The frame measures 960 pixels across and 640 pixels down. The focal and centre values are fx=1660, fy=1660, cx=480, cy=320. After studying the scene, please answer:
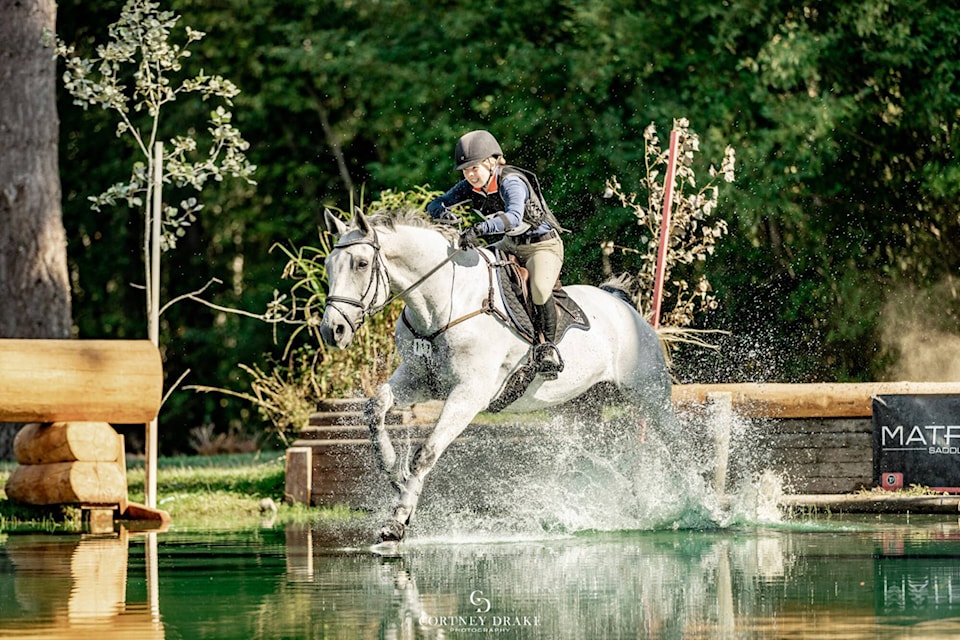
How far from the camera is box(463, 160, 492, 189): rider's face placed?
37.1ft

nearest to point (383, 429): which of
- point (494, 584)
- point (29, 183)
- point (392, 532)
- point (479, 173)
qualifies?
point (392, 532)

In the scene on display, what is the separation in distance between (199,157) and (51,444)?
630 inches

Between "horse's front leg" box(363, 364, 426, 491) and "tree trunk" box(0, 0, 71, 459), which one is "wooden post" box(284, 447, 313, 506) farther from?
"tree trunk" box(0, 0, 71, 459)

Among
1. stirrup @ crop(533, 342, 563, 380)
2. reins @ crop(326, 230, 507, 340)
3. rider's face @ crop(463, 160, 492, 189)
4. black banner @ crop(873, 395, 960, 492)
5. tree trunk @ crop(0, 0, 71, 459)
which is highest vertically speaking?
Result: tree trunk @ crop(0, 0, 71, 459)

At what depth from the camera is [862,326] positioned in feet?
70.3

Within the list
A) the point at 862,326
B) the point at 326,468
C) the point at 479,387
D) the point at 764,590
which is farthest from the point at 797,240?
the point at 764,590

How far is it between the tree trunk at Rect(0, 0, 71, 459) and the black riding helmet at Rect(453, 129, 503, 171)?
8.73m

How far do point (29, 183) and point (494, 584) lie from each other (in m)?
12.1

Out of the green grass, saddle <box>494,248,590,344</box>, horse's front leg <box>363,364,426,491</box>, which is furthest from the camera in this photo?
the green grass

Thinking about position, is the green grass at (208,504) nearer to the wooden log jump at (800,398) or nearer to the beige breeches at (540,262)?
the beige breeches at (540,262)

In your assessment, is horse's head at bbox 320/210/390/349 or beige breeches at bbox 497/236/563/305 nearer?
horse's head at bbox 320/210/390/349

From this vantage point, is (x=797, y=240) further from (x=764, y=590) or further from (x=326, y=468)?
(x=764, y=590)

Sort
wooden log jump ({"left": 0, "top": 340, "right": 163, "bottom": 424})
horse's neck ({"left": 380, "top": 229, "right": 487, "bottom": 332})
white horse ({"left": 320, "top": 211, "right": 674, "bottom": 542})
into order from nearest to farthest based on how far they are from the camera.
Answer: white horse ({"left": 320, "top": 211, "right": 674, "bottom": 542}) < horse's neck ({"left": 380, "top": 229, "right": 487, "bottom": 332}) < wooden log jump ({"left": 0, "top": 340, "right": 163, "bottom": 424})

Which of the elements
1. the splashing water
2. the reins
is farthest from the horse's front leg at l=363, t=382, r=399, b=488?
the splashing water
